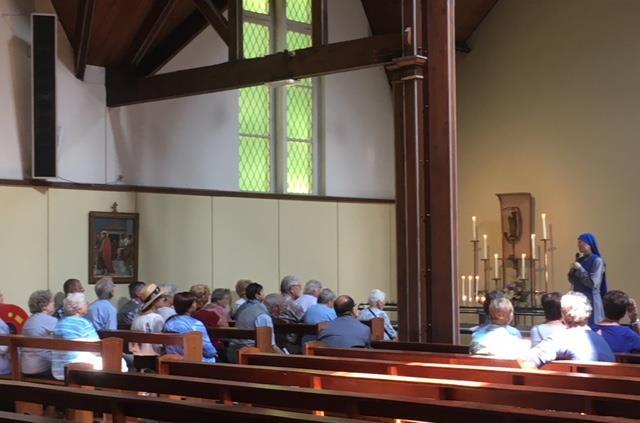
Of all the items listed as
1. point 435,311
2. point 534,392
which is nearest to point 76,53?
point 435,311

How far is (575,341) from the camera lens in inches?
208

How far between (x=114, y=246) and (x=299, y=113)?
3.59 meters

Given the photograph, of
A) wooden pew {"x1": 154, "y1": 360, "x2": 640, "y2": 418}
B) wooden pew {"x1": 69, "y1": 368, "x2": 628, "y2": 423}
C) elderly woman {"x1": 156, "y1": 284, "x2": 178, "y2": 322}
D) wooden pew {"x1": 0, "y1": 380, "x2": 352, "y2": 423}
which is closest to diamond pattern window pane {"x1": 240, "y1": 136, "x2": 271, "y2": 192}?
elderly woman {"x1": 156, "y1": 284, "x2": 178, "y2": 322}

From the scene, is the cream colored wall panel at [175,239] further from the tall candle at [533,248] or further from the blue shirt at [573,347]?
the blue shirt at [573,347]

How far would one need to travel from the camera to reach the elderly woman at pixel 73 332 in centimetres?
662

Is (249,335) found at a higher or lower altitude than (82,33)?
lower

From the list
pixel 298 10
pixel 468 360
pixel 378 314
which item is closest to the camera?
pixel 468 360

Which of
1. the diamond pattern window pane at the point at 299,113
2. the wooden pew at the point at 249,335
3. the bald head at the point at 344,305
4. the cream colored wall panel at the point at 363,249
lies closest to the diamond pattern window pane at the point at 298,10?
the diamond pattern window pane at the point at 299,113

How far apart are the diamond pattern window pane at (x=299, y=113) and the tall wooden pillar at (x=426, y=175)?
19.1 ft

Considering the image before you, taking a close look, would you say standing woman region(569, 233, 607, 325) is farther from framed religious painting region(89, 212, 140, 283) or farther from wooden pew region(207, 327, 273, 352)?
framed religious painting region(89, 212, 140, 283)

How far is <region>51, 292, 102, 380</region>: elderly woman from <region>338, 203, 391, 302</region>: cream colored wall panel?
739 cm

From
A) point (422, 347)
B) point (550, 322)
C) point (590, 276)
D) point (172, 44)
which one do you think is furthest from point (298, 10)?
point (550, 322)

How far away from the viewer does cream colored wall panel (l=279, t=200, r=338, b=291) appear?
13.2 meters

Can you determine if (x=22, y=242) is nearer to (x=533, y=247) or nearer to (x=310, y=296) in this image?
(x=310, y=296)
